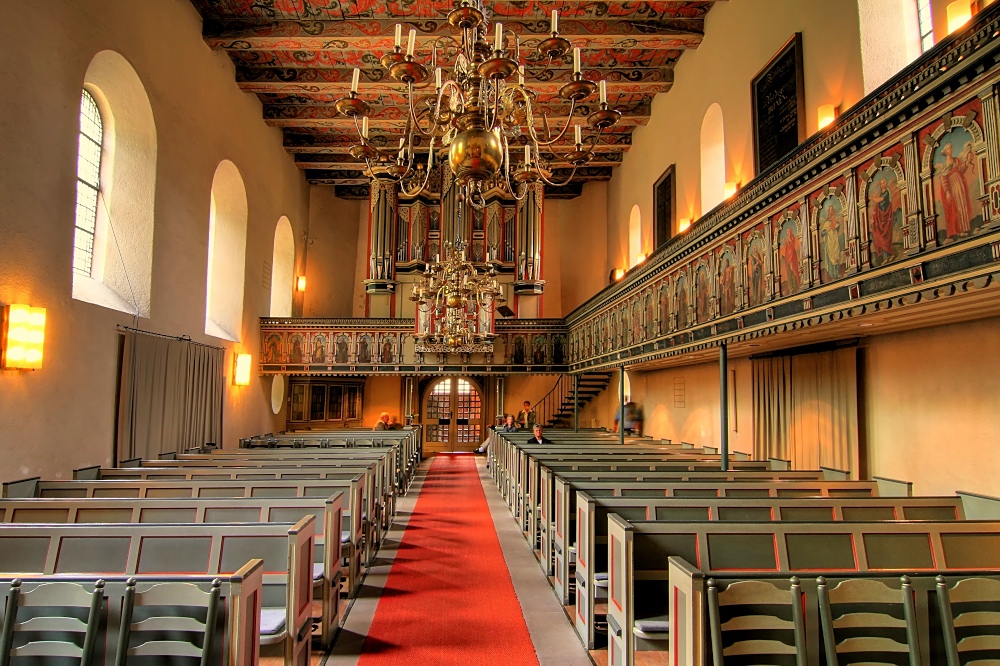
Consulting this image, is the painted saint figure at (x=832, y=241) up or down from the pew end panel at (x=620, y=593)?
up

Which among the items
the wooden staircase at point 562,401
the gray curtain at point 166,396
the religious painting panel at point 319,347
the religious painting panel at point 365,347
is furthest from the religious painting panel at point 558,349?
the gray curtain at point 166,396

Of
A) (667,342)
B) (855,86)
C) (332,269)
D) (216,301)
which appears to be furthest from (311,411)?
(855,86)

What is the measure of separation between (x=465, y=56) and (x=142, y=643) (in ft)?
17.2

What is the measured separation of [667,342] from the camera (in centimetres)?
952

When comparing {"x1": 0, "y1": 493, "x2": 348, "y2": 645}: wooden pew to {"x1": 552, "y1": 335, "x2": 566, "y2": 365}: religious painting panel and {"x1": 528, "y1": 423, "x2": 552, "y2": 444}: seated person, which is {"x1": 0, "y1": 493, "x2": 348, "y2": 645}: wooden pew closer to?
{"x1": 528, "y1": 423, "x2": 552, "y2": 444}: seated person

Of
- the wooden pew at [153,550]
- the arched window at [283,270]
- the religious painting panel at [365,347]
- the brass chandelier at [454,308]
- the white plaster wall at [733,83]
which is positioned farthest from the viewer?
the arched window at [283,270]

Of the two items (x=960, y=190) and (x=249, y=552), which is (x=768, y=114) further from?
(x=249, y=552)

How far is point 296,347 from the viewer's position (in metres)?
16.5

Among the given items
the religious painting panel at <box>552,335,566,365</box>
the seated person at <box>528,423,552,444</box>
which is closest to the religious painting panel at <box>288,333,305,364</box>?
the religious painting panel at <box>552,335,566,365</box>

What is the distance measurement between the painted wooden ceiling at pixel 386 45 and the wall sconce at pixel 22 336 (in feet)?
24.5

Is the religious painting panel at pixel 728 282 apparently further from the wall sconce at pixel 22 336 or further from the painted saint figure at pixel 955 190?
the wall sconce at pixel 22 336

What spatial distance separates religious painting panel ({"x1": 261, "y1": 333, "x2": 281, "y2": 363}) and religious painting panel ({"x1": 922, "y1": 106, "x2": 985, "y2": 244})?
14965 millimetres

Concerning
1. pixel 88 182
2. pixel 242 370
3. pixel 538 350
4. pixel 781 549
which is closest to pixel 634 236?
pixel 538 350

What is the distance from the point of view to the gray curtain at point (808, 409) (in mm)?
7598
